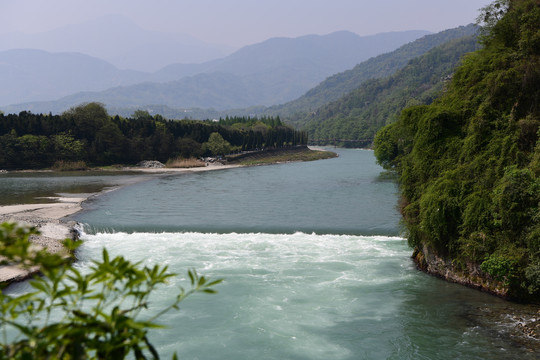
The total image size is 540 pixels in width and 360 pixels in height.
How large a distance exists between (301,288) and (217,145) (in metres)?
98.4

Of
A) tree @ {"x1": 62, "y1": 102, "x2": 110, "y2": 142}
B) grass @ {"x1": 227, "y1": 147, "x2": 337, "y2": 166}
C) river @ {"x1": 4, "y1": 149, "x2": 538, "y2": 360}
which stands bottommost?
river @ {"x1": 4, "y1": 149, "x2": 538, "y2": 360}

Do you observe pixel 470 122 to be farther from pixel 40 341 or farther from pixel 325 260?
Result: pixel 40 341

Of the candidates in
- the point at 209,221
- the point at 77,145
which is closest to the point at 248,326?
the point at 209,221

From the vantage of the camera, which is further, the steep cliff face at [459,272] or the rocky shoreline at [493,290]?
the steep cliff face at [459,272]

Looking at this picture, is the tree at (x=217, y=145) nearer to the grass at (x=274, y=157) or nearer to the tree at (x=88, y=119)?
the grass at (x=274, y=157)

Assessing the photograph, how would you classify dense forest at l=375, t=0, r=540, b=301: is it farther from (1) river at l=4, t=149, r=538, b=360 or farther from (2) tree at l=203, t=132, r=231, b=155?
(2) tree at l=203, t=132, r=231, b=155

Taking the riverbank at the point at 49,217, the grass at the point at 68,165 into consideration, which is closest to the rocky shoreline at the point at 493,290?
the riverbank at the point at 49,217

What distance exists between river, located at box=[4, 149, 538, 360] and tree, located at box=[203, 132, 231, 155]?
6973 cm

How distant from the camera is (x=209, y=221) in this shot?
41469mm

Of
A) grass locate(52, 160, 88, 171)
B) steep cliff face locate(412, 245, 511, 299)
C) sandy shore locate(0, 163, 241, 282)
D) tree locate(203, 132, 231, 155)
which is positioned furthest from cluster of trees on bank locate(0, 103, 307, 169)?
steep cliff face locate(412, 245, 511, 299)

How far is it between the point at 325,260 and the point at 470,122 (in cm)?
1235

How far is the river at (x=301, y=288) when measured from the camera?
1730 cm

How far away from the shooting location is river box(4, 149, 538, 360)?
17297 millimetres

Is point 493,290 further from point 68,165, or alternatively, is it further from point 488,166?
point 68,165
